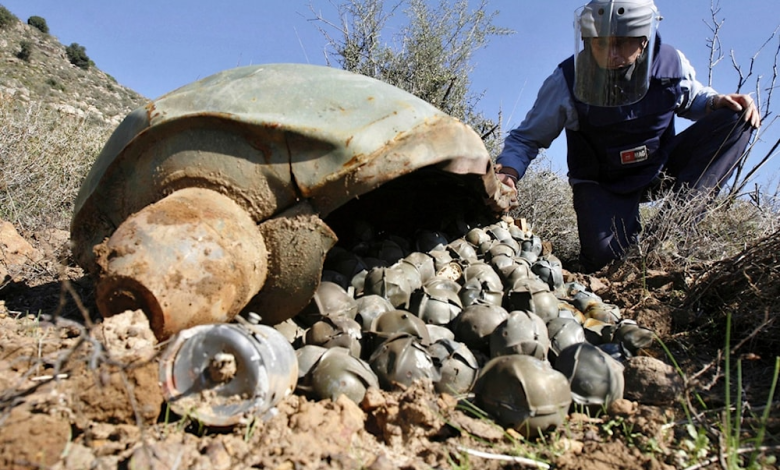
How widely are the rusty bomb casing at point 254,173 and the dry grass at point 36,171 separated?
288 cm

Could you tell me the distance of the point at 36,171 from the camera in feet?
16.8

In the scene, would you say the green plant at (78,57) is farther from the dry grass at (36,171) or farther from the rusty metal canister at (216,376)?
the rusty metal canister at (216,376)

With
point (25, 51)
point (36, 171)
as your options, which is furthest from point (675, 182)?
point (25, 51)

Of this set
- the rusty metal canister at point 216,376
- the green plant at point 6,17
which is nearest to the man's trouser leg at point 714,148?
the rusty metal canister at point 216,376

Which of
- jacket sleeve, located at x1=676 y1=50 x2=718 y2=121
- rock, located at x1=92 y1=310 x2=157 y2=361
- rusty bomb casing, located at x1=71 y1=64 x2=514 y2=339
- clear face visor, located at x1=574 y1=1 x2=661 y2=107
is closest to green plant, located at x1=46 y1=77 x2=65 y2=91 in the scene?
clear face visor, located at x1=574 y1=1 x2=661 y2=107

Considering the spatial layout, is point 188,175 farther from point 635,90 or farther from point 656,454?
point 635,90

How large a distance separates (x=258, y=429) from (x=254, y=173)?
1.03 meters

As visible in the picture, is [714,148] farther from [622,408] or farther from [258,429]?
[258,429]

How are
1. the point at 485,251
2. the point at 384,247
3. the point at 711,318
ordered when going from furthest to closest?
the point at 485,251, the point at 384,247, the point at 711,318

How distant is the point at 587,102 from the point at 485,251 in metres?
1.89

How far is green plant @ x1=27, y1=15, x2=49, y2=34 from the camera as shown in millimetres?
30234

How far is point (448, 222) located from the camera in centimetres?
386

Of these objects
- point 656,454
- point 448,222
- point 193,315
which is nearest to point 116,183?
point 193,315

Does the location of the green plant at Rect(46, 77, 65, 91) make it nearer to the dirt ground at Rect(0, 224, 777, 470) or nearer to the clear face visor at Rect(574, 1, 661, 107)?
the clear face visor at Rect(574, 1, 661, 107)
